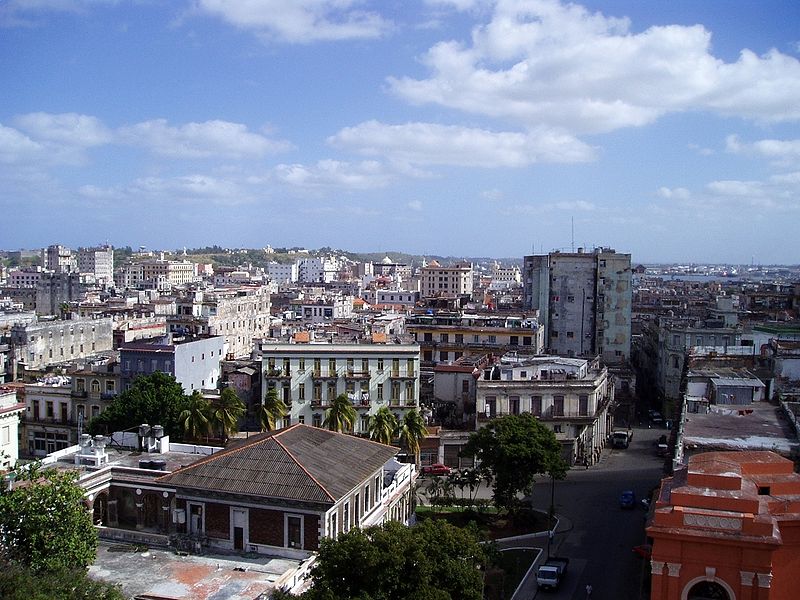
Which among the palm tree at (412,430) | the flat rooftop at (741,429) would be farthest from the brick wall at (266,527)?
the palm tree at (412,430)

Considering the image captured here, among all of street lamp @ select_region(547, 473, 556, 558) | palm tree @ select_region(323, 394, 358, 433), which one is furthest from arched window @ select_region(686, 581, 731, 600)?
palm tree @ select_region(323, 394, 358, 433)

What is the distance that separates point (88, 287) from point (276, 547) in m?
160

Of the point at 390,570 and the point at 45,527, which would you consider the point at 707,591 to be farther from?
the point at 45,527

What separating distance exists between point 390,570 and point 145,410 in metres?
35.9

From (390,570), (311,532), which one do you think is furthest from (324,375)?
(390,570)

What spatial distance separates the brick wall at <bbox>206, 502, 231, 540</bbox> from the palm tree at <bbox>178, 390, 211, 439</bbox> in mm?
19897

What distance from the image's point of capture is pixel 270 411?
60.3 metres

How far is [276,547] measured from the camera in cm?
3544

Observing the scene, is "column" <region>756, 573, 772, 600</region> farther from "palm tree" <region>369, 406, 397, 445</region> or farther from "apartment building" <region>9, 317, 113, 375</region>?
"apartment building" <region>9, 317, 113, 375</region>

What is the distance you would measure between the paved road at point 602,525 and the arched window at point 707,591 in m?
19.1

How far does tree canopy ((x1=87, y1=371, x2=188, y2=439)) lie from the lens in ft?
192

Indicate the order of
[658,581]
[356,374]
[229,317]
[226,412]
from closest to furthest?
[658,581] < [226,412] < [356,374] < [229,317]

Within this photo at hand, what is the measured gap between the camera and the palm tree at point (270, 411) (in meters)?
59.8

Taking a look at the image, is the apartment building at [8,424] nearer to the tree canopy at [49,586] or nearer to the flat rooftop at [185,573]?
the flat rooftop at [185,573]
